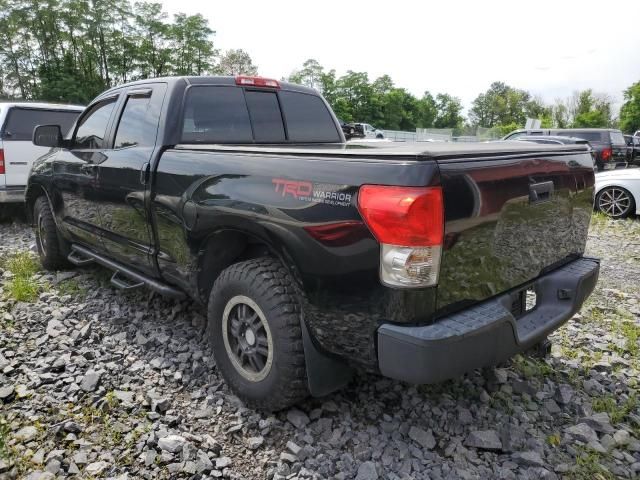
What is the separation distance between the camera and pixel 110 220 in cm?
382

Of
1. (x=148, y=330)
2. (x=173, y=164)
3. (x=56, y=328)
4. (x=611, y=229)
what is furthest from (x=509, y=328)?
(x=611, y=229)

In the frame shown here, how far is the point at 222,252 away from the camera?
2922 millimetres

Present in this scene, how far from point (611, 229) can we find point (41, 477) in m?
8.38

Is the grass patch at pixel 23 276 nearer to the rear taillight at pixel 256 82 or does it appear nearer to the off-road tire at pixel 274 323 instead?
the off-road tire at pixel 274 323

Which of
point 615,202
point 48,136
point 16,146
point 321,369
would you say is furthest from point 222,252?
point 615,202

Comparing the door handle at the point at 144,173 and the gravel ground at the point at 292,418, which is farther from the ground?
the door handle at the point at 144,173

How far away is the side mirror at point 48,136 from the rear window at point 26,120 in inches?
116

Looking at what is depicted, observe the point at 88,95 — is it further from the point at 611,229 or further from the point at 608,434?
the point at 608,434

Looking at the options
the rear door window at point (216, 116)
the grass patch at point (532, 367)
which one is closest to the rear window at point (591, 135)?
the grass patch at point (532, 367)

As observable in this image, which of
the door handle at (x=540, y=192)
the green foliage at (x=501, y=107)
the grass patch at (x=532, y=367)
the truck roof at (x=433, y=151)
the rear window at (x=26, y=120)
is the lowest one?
the grass patch at (x=532, y=367)

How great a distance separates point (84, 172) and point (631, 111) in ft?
232

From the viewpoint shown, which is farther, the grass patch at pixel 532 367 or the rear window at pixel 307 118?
the rear window at pixel 307 118

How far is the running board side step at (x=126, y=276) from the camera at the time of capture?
3340 millimetres

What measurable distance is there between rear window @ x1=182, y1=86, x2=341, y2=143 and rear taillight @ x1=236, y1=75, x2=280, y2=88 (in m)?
0.06
